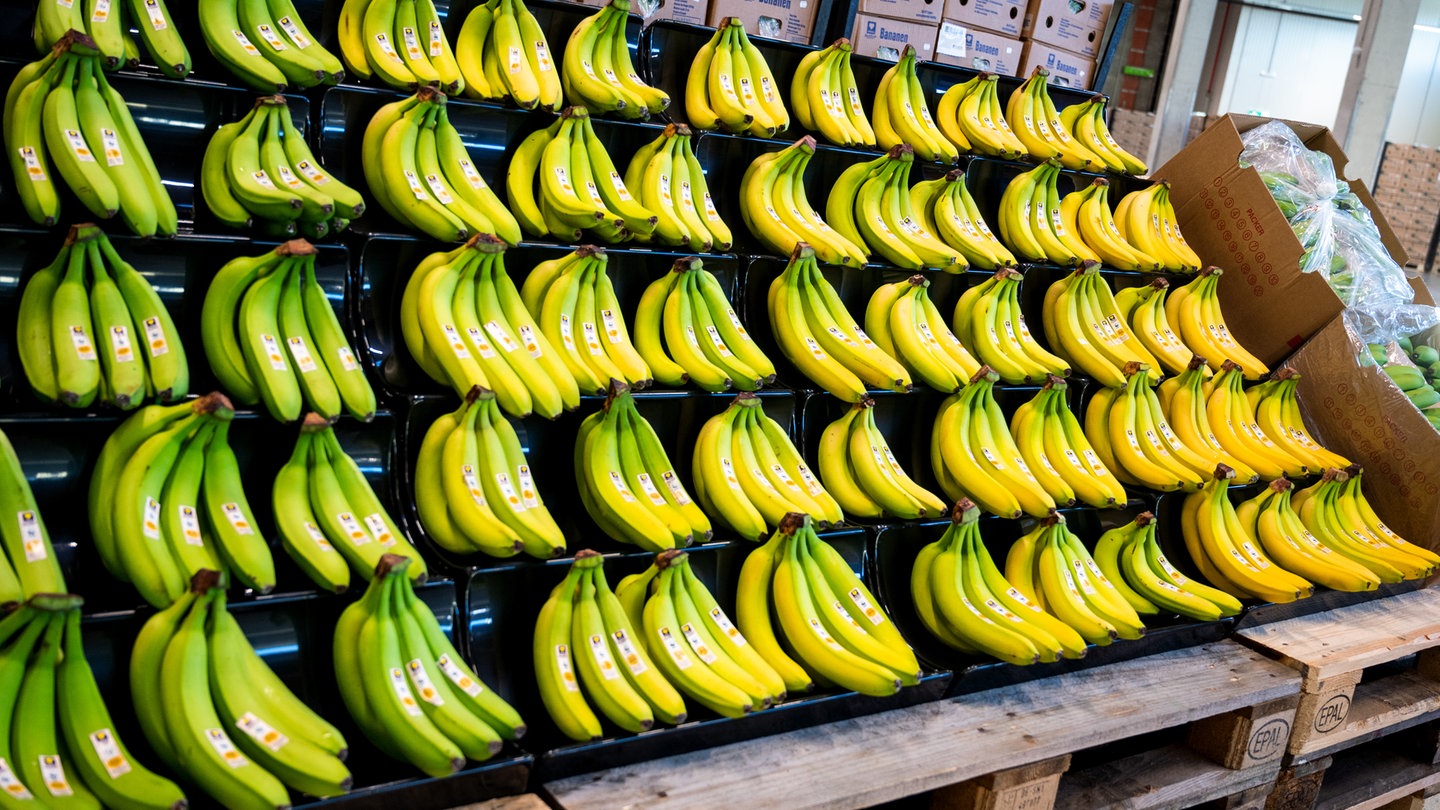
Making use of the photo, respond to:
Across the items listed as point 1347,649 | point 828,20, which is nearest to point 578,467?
point 828,20

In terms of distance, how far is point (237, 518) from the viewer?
169cm

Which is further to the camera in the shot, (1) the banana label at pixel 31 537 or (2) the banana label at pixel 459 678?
(2) the banana label at pixel 459 678

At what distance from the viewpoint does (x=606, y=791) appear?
1754 millimetres

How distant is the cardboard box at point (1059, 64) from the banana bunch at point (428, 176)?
2.01 m

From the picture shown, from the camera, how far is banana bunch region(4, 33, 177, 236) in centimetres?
173

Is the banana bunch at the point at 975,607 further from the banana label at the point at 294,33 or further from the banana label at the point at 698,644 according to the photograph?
the banana label at the point at 294,33

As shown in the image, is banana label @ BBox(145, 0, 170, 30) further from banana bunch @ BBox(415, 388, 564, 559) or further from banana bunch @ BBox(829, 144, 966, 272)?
banana bunch @ BBox(829, 144, 966, 272)

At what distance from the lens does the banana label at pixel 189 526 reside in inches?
64.0

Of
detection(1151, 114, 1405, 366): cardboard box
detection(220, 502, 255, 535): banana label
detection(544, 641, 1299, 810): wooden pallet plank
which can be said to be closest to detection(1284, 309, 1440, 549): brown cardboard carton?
detection(1151, 114, 1405, 366): cardboard box

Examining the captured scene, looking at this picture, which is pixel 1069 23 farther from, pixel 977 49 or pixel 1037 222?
pixel 1037 222

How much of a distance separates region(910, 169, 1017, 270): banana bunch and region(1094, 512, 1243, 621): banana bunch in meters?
0.70

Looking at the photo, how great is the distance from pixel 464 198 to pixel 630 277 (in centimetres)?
42

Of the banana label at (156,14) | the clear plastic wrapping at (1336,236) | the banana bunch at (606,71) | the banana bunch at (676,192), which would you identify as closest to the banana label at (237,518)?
the banana label at (156,14)

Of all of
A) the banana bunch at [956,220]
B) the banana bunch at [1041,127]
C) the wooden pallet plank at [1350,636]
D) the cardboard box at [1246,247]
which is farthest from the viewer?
the cardboard box at [1246,247]
